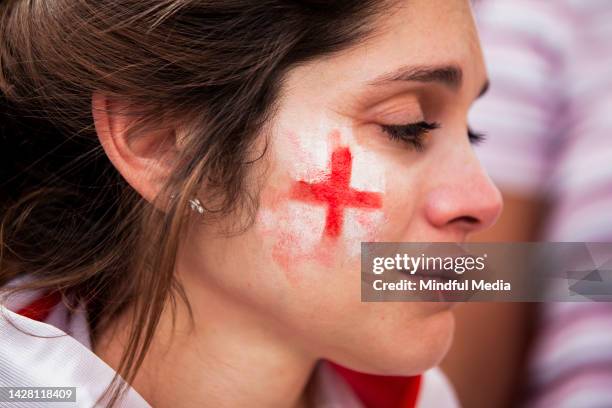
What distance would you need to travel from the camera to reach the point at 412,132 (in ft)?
2.64

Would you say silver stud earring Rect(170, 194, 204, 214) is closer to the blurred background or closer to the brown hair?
the brown hair

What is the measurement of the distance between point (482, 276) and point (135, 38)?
43cm

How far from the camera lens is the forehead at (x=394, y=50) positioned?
77 centimetres

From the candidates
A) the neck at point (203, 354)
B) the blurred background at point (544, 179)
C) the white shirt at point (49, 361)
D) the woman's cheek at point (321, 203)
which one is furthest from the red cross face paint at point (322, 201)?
the blurred background at point (544, 179)

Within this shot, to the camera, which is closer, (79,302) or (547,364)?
(79,302)

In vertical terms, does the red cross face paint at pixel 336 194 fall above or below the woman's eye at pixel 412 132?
below

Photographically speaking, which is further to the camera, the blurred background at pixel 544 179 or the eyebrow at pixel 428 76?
the blurred background at pixel 544 179

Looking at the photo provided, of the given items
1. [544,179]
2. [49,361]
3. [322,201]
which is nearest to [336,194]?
[322,201]

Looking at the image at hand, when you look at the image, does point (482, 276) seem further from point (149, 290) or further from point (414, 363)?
point (149, 290)

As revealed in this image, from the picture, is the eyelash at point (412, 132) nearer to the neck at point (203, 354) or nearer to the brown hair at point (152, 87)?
the brown hair at point (152, 87)

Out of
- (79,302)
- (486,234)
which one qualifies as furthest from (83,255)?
(486,234)

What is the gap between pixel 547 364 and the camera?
1.41 m

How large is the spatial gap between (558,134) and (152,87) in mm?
1197

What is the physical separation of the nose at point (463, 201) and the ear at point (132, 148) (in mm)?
270
